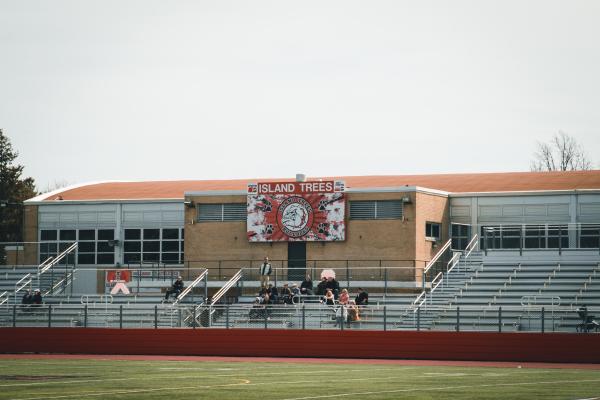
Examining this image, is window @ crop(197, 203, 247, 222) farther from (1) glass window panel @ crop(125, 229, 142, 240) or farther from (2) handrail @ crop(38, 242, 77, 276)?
(2) handrail @ crop(38, 242, 77, 276)

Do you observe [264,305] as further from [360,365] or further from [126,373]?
[126,373]

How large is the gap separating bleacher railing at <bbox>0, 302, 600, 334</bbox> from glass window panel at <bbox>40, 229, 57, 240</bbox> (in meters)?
14.2

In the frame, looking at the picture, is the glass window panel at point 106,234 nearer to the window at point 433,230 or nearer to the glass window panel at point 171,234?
the glass window panel at point 171,234

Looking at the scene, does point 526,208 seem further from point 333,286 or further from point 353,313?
point 353,313

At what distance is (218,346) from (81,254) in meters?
20.3

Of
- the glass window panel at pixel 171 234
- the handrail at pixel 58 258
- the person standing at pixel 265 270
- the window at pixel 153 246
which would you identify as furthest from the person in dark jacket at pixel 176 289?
the glass window panel at pixel 171 234

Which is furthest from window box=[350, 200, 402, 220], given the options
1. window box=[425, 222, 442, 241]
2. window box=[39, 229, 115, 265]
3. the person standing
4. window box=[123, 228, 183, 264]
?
window box=[39, 229, 115, 265]

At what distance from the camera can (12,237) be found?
89.9 m

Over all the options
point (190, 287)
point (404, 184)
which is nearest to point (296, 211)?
point (190, 287)

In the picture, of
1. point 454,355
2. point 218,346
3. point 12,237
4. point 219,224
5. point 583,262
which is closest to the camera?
point 454,355

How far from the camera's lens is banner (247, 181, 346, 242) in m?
54.9

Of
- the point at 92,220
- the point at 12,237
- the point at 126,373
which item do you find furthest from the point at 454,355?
the point at 12,237

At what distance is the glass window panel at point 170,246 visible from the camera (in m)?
60.6

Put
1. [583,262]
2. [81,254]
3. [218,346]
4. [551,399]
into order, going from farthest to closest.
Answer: [81,254]
[583,262]
[218,346]
[551,399]
